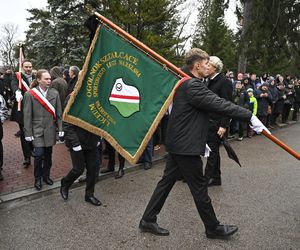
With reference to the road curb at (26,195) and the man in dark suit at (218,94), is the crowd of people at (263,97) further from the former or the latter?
the road curb at (26,195)

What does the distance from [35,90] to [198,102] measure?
285cm

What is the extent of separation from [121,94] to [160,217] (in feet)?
5.55

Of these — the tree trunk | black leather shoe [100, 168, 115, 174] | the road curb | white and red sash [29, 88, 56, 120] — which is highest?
the tree trunk

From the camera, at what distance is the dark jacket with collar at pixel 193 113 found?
3.11 metres

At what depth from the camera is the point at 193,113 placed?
10.6 feet

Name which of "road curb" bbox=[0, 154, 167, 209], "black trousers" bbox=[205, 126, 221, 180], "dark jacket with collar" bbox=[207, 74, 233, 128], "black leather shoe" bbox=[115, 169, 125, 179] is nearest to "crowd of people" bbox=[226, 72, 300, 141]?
"dark jacket with collar" bbox=[207, 74, 233, 128]

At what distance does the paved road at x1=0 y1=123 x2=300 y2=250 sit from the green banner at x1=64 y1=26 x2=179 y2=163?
0.98 meters

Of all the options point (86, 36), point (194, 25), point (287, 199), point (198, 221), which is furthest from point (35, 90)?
point (194, 25)

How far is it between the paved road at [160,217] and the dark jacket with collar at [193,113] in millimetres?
1107

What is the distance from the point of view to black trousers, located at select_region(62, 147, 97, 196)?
14.0ft

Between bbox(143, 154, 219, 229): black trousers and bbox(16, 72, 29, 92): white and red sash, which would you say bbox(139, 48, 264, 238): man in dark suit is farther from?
bbox(16, 72, 29, 92): white and red sash

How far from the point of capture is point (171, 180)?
11.7 ft

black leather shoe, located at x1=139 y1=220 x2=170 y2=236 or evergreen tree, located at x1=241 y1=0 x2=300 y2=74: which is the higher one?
evergreen tree, located at x1=241 y1=0 x2=300 y2=74

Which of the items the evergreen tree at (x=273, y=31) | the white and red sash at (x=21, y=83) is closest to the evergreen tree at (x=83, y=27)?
the evergreen tree at (x=273, y=31)
